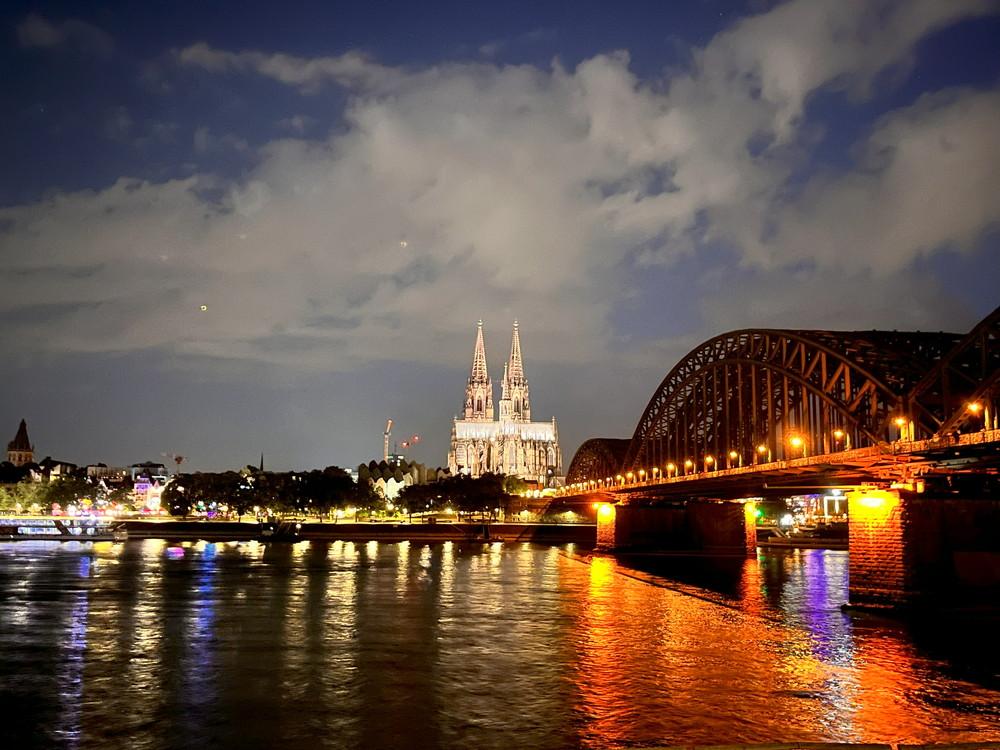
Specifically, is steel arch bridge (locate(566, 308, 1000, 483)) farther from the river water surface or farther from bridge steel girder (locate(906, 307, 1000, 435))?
the river water surface

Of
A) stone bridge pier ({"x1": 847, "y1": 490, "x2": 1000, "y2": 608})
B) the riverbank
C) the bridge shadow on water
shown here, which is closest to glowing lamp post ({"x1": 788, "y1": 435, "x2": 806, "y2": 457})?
the bridge shadow on water

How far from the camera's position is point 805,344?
67.9m

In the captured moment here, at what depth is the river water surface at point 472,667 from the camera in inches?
998

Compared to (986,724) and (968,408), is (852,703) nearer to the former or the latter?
(986,724)

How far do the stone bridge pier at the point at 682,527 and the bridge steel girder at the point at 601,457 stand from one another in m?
36.0

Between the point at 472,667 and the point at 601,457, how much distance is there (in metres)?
139

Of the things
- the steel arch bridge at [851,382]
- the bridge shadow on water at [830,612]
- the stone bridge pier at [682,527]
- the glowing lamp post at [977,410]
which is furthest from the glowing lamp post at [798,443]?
the stone bridge pier at [682,527]

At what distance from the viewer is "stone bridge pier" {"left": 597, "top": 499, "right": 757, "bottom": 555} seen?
11062 centimetres

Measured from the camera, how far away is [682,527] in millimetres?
119750

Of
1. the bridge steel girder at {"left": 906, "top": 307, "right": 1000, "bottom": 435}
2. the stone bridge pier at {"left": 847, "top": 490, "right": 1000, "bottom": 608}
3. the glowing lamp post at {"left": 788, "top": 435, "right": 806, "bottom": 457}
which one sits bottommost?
the stone bridge pier at {"left": 847, "top": 490, "right": 1000, "bottom": 608}

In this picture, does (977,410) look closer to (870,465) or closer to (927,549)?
(870,465)

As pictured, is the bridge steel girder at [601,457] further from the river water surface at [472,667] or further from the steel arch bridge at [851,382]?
the river water surface at [472,667]

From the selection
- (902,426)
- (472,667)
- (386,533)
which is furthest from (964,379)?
(386,533)

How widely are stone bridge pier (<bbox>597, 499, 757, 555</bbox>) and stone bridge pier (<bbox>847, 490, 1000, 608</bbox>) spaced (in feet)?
196
